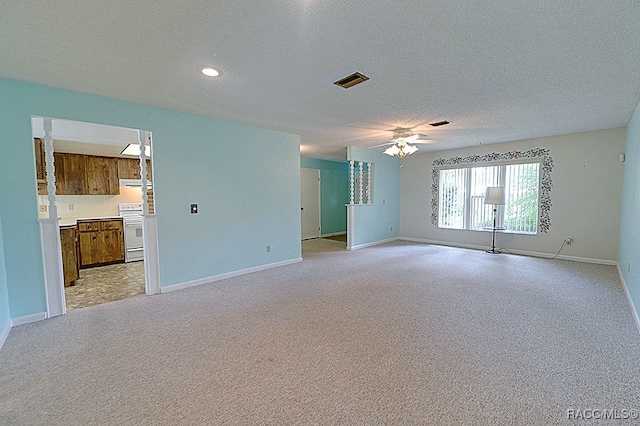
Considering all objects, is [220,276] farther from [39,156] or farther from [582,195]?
[582,195]

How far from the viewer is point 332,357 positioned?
2.04 metres

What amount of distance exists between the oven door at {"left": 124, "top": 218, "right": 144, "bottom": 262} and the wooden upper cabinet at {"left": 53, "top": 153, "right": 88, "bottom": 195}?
3.19 ft

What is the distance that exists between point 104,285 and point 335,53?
14.2 ft

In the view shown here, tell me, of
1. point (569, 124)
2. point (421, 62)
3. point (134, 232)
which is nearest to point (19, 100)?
point (134, 232)

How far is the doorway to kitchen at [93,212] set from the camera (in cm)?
282

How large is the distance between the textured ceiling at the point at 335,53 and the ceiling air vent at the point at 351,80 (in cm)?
8

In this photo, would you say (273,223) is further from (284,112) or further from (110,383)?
(110,383)

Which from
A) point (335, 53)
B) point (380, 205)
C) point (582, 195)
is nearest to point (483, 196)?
point (582, 195)

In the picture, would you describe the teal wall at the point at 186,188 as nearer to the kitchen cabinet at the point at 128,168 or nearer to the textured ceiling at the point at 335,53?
the textured ceiling at the point at 335,53

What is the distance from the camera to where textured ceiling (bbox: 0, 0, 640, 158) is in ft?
5.24

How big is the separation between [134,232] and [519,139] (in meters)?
7.84

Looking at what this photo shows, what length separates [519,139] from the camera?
5.31 metres

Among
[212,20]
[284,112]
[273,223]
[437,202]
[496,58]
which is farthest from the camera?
[437,202]
